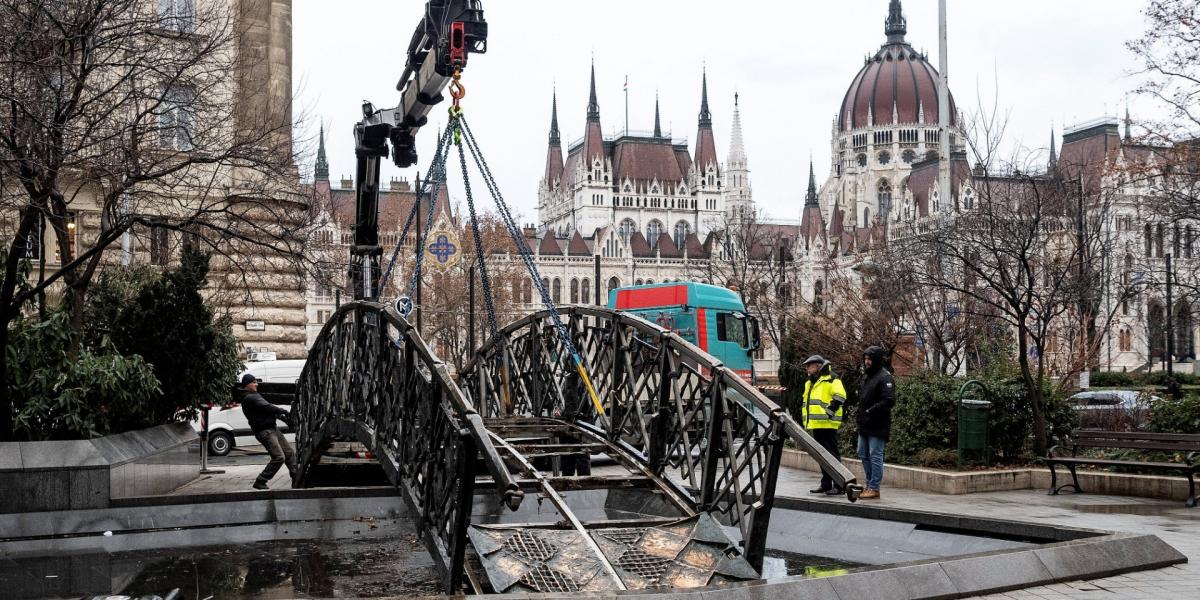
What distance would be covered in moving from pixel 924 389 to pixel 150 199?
37.4 feet

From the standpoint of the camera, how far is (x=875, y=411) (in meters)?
14.6

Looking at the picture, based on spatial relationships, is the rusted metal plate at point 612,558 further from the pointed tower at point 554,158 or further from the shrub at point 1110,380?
the pointed tower at point 554,158

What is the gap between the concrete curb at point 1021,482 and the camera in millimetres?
15484

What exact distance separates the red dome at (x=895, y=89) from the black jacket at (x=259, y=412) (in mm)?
157688

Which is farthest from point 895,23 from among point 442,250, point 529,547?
point 529,547

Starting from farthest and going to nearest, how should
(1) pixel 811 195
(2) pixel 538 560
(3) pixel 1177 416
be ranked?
1. (1) pixel 811 195
2. (3) pixel 1177 416
3. (2) pixel 538 560

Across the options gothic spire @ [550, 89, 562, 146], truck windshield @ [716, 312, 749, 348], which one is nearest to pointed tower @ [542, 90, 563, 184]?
gothic spire @ [550, 89, 562, 146]

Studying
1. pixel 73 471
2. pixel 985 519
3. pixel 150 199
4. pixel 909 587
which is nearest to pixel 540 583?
pixel 909 587

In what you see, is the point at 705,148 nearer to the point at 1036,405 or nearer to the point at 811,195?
the point at 811,195

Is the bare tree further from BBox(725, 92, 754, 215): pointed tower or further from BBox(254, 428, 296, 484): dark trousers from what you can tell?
BBox(725, 92, 754, 215): pointed tower

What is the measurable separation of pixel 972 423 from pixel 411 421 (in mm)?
9501

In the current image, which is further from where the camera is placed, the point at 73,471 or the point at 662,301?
the point at 662,301

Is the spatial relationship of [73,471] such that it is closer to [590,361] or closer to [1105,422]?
[590,361]

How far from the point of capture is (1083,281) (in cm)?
2544
